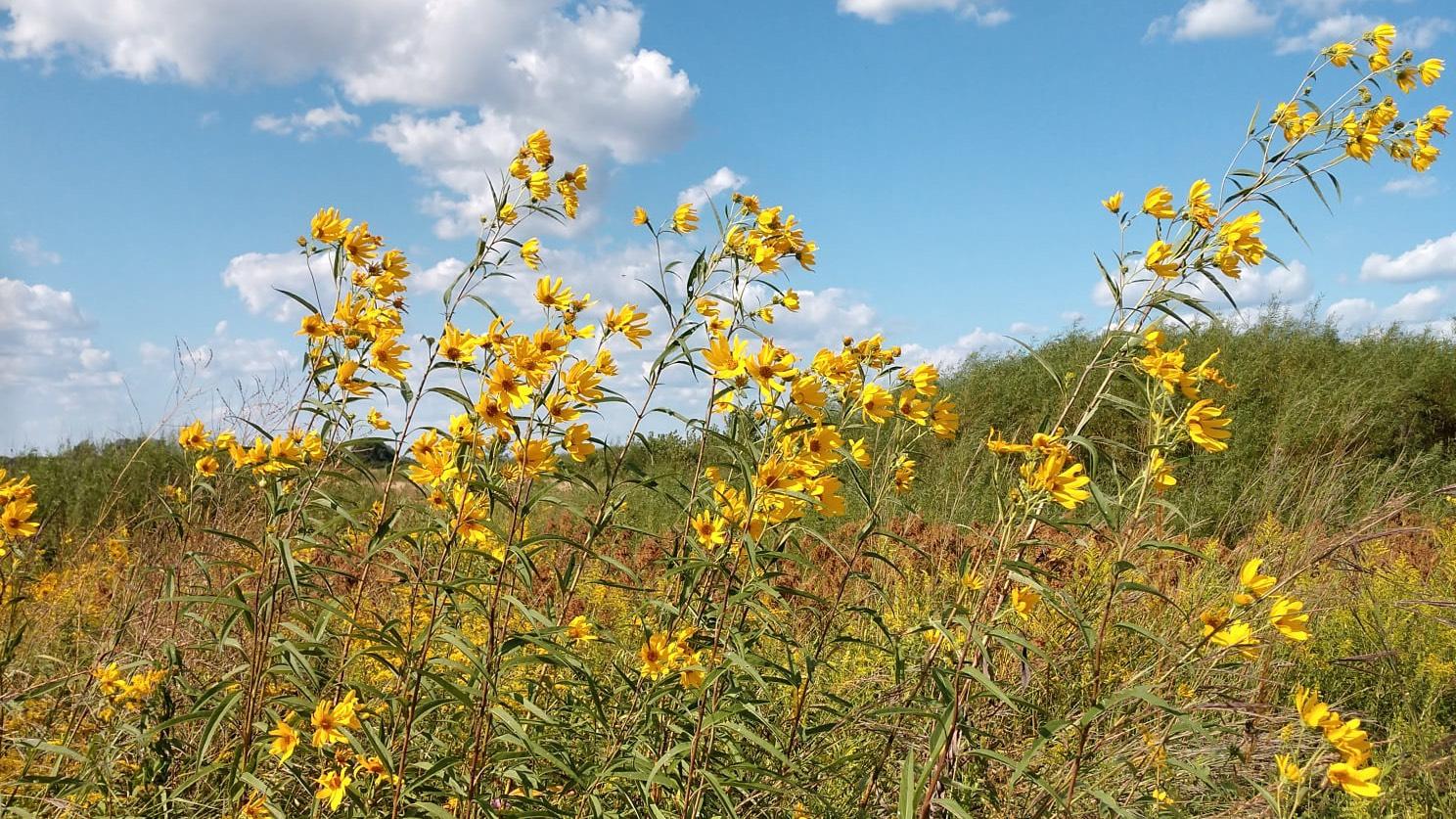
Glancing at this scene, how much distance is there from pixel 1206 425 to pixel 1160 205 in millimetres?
428

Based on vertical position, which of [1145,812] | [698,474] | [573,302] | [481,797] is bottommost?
[1145,812]

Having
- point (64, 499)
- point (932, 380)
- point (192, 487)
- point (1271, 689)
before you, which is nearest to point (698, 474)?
point (932, 380)

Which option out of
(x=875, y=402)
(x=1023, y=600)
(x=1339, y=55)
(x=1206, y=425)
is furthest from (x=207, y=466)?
(x=1339, y=55)

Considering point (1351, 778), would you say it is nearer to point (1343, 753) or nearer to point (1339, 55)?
point (1343, 753)

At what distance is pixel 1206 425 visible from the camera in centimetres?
168

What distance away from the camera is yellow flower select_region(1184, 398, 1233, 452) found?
65.4 inches

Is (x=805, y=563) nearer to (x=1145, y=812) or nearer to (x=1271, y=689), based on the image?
(x=1145, y=812)

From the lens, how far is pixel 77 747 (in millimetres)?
2426

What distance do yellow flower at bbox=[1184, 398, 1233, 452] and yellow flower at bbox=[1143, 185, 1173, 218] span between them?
0.37 meters

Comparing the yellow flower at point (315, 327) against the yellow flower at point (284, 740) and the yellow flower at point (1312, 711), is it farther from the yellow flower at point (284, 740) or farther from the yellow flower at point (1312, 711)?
the yellow flower at point (1312, 711)

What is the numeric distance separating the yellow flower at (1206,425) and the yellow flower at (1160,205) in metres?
0.37

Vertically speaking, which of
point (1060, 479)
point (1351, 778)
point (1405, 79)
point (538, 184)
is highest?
point (1405, 79)

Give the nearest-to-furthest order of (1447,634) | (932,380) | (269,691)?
(932,380) < (269,691) < (1447,634)

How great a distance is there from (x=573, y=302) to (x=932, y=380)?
78 cm
